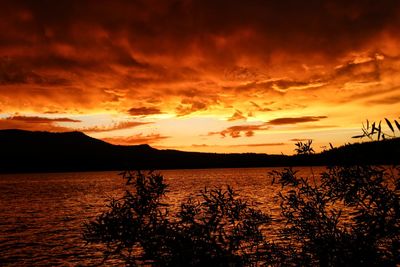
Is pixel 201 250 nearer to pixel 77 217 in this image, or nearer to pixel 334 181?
pixel 334 181

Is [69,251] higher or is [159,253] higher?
[159,253]

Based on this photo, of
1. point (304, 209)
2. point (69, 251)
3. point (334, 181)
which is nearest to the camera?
point (334, 181)

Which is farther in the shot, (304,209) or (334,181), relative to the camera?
(304,209)

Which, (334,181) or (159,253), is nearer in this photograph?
(159,253)

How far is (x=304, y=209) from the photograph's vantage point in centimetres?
1583

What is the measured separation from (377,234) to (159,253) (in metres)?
7.27

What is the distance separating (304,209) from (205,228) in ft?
21.2

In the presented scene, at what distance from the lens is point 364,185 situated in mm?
12852

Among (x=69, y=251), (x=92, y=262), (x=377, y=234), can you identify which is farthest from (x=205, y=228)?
(x=69, y=251)

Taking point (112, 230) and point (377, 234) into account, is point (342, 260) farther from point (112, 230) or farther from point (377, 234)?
point (112, 230)

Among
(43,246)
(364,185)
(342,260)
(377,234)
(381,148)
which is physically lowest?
(43,246)

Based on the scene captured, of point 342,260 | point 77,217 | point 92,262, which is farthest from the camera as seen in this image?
point 77,217

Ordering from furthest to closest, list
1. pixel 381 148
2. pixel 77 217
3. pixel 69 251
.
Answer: pixel 77 217 → pixel 69 251 → pixel 381 148

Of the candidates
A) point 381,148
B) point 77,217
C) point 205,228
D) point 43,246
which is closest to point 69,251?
point 43,246
